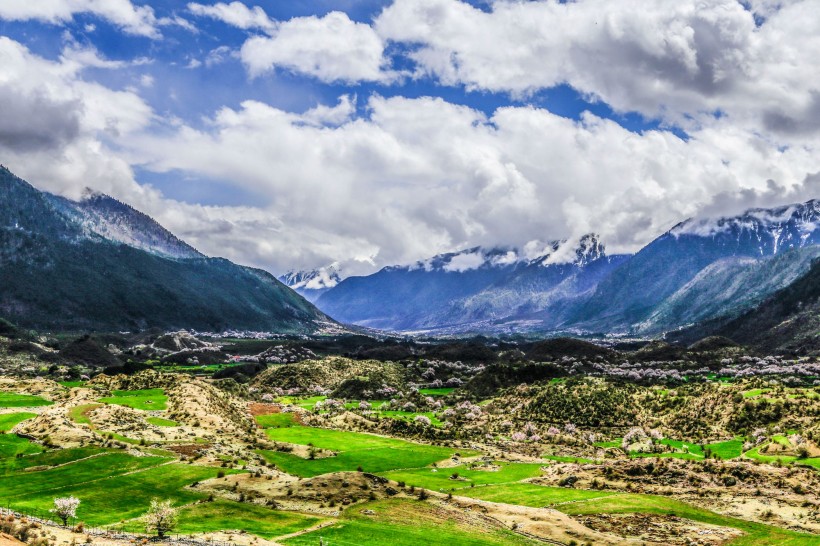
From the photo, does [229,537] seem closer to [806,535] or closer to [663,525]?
[663,525]

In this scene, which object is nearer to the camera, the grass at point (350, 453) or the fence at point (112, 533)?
the fence at point (112, 533)

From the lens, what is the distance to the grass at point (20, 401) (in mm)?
96931

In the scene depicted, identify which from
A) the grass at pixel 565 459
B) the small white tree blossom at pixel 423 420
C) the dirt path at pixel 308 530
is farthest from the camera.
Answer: the small white tree blossom at pixel 423 420

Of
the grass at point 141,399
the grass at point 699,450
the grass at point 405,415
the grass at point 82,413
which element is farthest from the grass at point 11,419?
the grass at point 699,450

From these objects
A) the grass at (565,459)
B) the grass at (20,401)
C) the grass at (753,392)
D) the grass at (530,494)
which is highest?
the grass at (753,392)

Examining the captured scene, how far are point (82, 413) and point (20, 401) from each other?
81.4 feet

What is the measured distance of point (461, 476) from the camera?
78.1m

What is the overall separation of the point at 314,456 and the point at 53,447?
27.7 m

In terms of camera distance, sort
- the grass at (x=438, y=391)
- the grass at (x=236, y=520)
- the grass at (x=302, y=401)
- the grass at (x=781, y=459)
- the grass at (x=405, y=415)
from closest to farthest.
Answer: the grass at (x=236, y=520)
the grass at (x=781, y=459)
the grass at (x=405, y=415)
the grass at (x=302, y=401)
the grass at (x=438, y=391)

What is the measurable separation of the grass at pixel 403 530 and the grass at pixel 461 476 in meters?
14.8

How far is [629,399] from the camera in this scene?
127m

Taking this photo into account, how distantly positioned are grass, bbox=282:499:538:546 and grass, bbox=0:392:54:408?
220 feet

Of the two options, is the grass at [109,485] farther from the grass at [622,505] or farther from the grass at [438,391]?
the grass at [438,391]

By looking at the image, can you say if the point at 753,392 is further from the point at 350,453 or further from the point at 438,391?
the point at 438,391
